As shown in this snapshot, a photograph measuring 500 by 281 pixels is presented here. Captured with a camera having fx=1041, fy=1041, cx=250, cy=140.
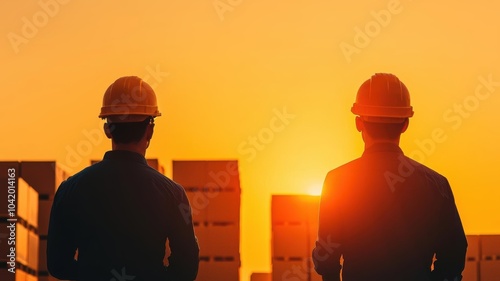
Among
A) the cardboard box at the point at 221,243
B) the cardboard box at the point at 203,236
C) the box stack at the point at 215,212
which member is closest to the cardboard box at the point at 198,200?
the box stack at the point at 215,212

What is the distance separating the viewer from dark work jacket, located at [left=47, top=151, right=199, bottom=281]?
4.29m

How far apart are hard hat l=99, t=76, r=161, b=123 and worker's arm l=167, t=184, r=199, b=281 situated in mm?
423

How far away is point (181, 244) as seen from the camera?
14.2 ft

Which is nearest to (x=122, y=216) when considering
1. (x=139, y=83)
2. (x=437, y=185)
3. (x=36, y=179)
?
(x=139, y=83)

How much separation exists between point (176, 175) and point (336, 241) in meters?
8.60

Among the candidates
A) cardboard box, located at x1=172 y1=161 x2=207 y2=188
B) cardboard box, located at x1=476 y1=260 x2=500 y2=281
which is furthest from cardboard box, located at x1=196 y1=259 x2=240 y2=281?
cardboard box, located at x1=476 y1=260 x2=500 y2=281

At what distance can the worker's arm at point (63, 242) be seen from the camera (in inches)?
173

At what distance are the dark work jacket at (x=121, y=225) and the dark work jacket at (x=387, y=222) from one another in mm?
653

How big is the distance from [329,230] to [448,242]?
533 mm

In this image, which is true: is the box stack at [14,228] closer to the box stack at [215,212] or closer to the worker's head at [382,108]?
the box stack at [215,212]

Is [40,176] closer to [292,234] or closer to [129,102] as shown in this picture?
[292,234]

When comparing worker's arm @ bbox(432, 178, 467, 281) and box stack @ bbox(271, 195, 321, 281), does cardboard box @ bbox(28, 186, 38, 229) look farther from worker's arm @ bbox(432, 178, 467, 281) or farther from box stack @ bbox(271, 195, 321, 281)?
worker's arm @ bbox(432, 178, 467, 281)

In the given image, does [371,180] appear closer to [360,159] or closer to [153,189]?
[360,159]

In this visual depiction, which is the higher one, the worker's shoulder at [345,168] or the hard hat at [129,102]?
the hard hat at [129,102]
